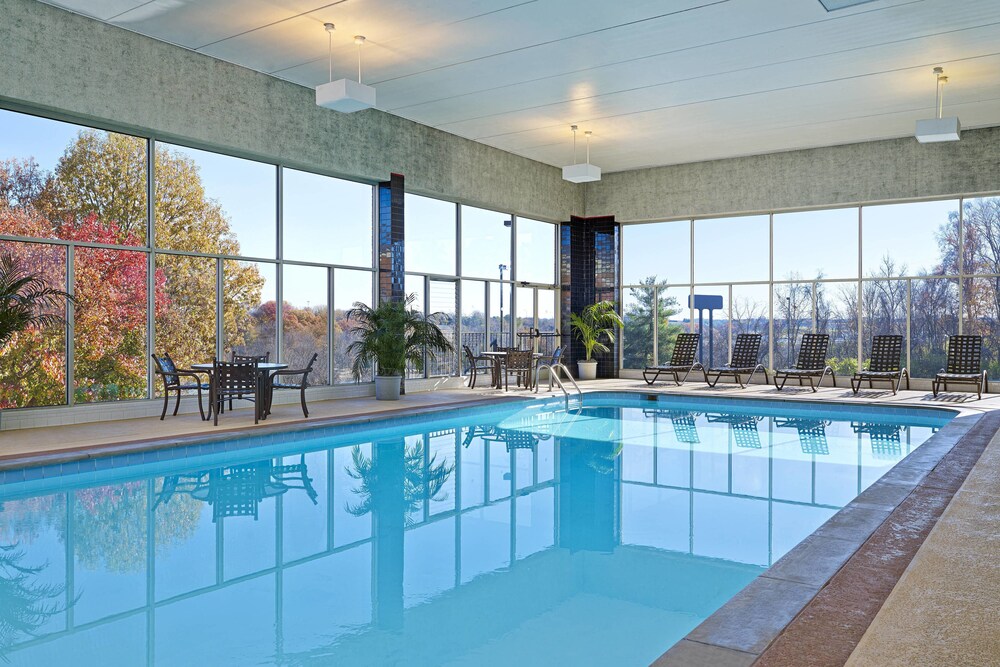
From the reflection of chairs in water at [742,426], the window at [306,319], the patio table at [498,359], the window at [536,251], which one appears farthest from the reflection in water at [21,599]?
the window at [536,251]

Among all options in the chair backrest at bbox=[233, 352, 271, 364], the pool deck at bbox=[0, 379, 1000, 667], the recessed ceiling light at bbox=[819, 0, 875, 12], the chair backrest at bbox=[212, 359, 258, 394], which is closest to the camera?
the pool deck at bbox=[0, 379, 1000, 667]

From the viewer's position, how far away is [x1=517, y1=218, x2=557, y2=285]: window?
1450 cm

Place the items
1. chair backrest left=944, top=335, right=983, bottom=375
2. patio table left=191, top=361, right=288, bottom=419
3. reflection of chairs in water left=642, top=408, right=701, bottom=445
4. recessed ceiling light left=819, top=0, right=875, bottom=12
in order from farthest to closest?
chair backrest left=944, top=335, right=983, bottom=375, reflection of chairs in water left=642, top=408, right=701, bottom=445, patio table left=191, top=361, right=288, bottom=419, recessed ceiling light left=819, top=0, right=875, bottom=12

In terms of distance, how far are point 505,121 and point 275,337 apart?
4.83m

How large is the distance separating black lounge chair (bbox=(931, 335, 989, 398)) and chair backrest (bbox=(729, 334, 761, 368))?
2.88 metres

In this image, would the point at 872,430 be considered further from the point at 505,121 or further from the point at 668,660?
the point at 668,660

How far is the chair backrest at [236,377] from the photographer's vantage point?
25.8ft

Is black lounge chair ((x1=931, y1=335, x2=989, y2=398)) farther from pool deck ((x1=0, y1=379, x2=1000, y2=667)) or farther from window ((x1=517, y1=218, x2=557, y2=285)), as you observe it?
window ((x1=517, y1=218, x2=557, y2=285))

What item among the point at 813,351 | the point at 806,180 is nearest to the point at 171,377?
the point at 813,351

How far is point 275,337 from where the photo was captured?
9.95 metres

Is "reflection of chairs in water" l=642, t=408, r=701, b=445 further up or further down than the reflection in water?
further up

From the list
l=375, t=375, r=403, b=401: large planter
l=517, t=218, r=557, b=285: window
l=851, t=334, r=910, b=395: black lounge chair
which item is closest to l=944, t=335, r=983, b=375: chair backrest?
l=851, t=334, r=910, b=395: black lounge chair

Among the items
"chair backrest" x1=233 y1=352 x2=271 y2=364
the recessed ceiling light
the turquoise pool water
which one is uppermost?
the recessed ceiling light

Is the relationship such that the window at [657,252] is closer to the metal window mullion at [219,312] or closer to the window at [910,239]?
the window at [910,239]
